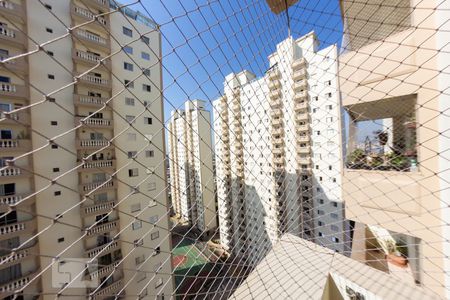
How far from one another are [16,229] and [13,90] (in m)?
1.66

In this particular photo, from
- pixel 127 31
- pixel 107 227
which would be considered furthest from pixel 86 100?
pixel 107 227

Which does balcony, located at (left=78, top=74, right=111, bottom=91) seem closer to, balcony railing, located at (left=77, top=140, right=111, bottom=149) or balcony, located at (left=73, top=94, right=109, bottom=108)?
A: balcony, located at (left=73, top=94, right=109, bottom=108)

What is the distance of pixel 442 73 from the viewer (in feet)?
2.49

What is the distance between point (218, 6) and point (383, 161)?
1.30 m

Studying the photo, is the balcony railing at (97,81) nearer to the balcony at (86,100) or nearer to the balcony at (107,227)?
the balcony at (86,100)

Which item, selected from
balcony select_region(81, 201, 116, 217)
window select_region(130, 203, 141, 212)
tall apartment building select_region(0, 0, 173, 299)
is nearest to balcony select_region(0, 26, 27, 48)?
tall apartment building select_region(0, 0, 173, 299)

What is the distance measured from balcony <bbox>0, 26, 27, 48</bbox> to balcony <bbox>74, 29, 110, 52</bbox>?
2.20 feet

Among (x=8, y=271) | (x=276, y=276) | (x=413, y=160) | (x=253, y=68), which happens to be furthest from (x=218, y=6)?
(x=8, y=271)

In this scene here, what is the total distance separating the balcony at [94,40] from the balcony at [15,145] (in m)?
1.65

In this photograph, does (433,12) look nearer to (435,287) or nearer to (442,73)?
(442,73)

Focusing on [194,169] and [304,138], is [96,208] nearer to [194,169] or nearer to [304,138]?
[304,138]

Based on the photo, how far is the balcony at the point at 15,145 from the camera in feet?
6.72

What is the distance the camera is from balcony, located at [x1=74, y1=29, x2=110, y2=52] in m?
2.69

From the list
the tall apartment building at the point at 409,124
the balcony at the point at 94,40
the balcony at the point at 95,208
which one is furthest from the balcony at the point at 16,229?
the tall apartment building at the point at 409,124
